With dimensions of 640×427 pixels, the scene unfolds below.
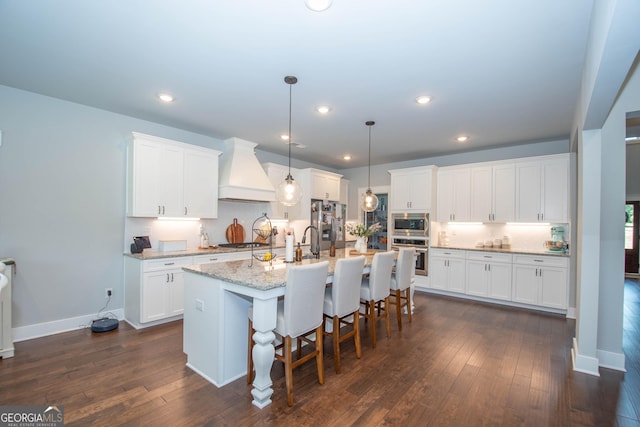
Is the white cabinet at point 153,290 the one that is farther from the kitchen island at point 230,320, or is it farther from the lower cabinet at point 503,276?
the lower cabinet at point 503,276

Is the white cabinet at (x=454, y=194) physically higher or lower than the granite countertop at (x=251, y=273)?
higher

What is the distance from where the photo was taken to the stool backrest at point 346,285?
268 centimetres

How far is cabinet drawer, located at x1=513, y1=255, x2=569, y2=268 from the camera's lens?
14.4 ft

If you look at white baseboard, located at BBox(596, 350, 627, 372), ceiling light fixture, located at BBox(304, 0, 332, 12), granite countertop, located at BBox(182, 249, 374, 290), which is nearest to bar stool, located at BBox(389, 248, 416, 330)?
granite countertop, located at BBox(182, 249, 374, 290)

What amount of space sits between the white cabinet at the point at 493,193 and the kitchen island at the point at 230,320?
3.76 meters

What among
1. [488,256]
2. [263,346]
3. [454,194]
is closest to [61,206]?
[263,346]

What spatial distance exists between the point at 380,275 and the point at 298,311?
1377mm

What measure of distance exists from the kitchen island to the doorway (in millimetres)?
9155

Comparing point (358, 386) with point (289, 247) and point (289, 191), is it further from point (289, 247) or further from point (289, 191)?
point (289, 191)

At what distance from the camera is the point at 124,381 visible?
8.02 ft

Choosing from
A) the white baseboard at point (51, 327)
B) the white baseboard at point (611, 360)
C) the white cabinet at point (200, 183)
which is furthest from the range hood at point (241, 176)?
the white baseboard at point (611, 360)

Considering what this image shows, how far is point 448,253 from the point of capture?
5359 millimetres

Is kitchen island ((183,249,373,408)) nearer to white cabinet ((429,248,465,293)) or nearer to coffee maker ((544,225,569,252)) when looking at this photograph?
white cabinet ((429,248,465,293))

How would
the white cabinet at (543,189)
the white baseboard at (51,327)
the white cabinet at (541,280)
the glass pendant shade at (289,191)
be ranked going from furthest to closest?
the white cabinet at (543,189) → the white cabinet at (541,280) → the glass pendant shade at (289,191) → the white baseboard at (51,327)
